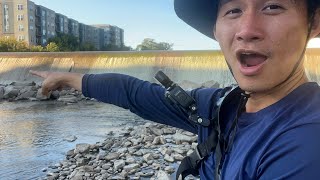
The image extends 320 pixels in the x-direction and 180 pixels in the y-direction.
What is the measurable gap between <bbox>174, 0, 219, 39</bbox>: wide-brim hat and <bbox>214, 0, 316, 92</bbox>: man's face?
0.30 meters

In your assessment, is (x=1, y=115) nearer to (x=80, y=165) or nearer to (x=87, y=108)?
(x=87, y=108)

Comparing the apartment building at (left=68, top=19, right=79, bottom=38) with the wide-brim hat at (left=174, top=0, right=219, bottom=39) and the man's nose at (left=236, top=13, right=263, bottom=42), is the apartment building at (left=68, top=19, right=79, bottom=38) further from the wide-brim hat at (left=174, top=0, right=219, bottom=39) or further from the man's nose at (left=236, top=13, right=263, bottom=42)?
the man's nose at (left=236, top=13, right=263, bottom=42)

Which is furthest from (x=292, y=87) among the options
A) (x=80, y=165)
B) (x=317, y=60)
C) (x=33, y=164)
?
(x=317, y=60)

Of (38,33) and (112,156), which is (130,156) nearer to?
(112,156)

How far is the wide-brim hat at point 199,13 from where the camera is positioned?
4.49 ft

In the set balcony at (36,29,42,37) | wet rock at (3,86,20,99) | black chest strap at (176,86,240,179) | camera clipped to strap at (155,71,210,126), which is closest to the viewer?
black chest strap at (176,86,240,179)

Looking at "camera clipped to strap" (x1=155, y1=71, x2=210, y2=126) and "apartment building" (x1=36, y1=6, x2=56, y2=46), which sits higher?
"apartment building" (x1=36, y1=6, x2=56, y2=46)

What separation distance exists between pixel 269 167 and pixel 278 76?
26cm

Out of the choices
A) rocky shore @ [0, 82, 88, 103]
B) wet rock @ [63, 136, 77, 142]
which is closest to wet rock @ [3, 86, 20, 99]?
rocky shore @ [0, 82, 88, 103]

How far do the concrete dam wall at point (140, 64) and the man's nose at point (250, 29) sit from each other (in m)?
16.9

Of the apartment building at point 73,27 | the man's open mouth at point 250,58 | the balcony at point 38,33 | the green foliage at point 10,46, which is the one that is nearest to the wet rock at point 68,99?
the man's open mouth at point 250,58

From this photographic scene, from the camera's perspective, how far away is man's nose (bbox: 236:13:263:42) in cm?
102

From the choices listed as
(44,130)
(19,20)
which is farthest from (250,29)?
(19,20)

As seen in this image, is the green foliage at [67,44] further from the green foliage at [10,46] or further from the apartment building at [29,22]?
the green foliage at [10,46]
